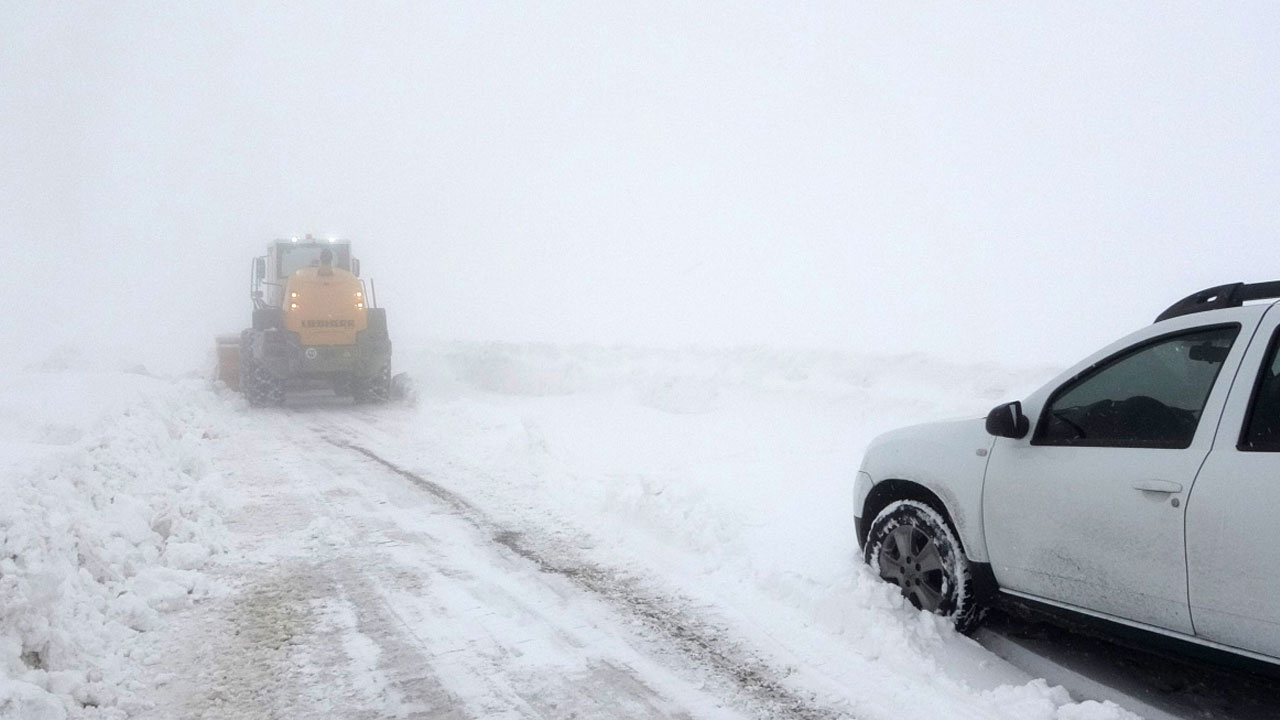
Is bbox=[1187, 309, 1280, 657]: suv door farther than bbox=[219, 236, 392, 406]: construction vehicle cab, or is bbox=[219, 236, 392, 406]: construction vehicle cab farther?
bbox=[219, 236, 392, 406]: construction vehicle cab

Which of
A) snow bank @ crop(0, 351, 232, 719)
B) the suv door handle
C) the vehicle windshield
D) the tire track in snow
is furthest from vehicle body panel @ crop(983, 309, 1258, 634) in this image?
the vehicle windshield

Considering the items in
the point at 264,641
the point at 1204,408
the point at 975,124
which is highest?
the point at 975,124

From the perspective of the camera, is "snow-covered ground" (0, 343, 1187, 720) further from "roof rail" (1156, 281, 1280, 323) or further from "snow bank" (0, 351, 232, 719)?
"roof rail" (1156, 281, 1280, 323)

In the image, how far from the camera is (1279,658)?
2893mm

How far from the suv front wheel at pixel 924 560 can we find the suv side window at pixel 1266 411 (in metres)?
1.50

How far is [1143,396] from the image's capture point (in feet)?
12.1

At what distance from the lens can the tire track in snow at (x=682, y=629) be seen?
360cm

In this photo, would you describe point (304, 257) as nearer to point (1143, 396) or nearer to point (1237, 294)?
point (1143, 396)

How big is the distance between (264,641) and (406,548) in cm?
170

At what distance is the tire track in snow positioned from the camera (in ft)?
11.8

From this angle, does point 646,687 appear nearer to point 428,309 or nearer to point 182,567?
point 182,567

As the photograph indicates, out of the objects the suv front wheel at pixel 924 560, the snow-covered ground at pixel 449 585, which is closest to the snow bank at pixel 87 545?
the snow-covered ground at pixel 449 585

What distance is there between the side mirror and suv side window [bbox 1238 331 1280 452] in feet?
3.13

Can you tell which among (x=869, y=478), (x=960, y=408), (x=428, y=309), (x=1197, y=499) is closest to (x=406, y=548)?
(x=869, y=478)
